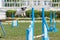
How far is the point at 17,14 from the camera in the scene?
2914 centimetres

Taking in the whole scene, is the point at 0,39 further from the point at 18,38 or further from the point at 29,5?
the point at 29,5

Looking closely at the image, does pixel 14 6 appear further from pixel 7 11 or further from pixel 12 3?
pixel 7 11

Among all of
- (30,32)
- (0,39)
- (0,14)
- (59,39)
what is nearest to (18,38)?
(0,39)

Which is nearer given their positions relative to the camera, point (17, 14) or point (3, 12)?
point (17, 14)

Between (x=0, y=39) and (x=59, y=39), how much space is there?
2.68 metres

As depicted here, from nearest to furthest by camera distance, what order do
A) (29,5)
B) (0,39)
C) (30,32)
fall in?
(30,32), (0,39), (29,5)

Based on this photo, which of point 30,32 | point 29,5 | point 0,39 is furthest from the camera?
point 29,5

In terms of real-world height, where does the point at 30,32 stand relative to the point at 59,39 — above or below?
above

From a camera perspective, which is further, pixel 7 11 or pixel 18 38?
pixel 7 11

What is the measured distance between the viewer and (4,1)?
34.7 metres

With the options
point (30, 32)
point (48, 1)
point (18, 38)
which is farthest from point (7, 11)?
point (30, 32)

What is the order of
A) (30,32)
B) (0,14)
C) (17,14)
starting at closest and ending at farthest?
(30,32), (17,14), (0,14)

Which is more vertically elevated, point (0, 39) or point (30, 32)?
point (30, 32)

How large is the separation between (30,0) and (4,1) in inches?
130
